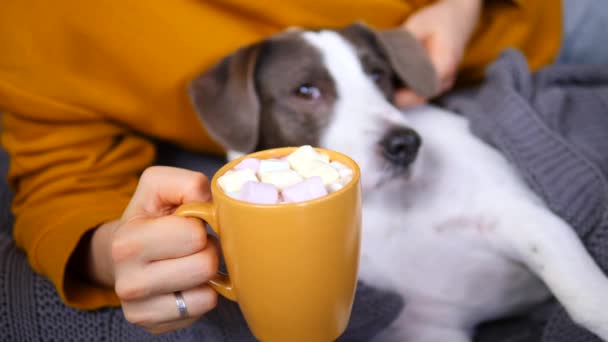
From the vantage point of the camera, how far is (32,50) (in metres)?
0.98

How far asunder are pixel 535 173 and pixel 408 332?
0.34 metres

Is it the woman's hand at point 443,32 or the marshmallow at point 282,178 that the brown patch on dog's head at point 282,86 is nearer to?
the woman's hand at point 443,32

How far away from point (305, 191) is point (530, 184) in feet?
2.03

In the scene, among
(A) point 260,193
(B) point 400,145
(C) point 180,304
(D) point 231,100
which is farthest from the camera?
(D) point 231,100

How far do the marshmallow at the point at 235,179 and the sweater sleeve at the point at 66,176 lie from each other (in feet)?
1.26

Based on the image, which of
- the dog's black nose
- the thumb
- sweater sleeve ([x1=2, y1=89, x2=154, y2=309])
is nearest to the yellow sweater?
sweater sleeve ([x1=2, y1=89, x2=154, y2=309])

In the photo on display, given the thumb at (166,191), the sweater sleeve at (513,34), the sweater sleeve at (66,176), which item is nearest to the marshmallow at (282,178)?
the thumb at (166,191)

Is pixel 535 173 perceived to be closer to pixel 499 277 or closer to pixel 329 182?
pixel 499 277

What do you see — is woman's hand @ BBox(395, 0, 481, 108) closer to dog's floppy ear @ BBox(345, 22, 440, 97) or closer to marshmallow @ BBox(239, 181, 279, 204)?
dog's floppy ear @ BBox(345, 22, 440, 97)

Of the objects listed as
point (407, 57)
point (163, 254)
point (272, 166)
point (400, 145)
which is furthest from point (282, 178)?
point (407, 57)

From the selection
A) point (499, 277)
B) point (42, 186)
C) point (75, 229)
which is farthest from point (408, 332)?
point (42, 186)

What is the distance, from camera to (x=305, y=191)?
1.51 feet

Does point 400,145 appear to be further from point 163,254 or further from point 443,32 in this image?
point 163,254

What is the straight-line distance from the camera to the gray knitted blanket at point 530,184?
2.58 ft
